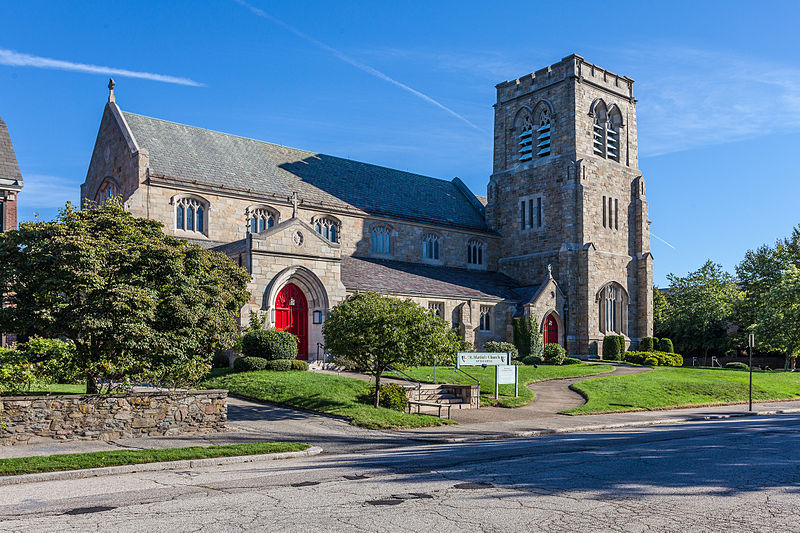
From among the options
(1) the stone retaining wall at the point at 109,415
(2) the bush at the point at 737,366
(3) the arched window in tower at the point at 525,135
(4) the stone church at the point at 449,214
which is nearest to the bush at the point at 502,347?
(4) the stone church at the point at 449,214

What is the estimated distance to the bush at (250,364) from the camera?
85.5 feet

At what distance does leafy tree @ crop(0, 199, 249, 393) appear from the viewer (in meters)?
16.1

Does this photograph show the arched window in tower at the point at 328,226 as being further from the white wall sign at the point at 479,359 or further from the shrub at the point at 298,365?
the white wall sign at the point at 479,359

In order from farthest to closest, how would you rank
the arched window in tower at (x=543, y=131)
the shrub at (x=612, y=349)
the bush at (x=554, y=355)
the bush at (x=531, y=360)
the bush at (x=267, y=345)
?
the arched window in tower at (x=543, y=131)
the shrub at (x=612, y=349)
the bush at (x=554, y=355)
the bush at (x=531, y=360)
the bush at (x=267, y=345)

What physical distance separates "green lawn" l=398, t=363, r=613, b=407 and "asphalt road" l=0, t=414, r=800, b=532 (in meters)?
11.2

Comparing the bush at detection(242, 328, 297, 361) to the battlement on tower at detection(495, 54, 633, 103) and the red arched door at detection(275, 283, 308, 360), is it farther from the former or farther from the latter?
the battlement on tower at detection(495, 54, 633, 103)

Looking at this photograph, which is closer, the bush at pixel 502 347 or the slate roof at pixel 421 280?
the slate roof at pixel 421 280

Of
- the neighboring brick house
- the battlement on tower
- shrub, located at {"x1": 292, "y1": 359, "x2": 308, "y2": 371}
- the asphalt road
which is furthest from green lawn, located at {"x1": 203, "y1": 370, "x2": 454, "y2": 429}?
the battlement on tower

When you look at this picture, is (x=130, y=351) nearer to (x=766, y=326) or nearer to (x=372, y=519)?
(x=372, y=519)

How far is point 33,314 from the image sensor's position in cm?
1631

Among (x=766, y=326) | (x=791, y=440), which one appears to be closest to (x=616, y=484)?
(x=791, y=440)

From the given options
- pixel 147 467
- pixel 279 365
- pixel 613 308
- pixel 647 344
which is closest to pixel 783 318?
pixel 647 344

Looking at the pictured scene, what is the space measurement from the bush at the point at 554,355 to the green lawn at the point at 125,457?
91.4 ft

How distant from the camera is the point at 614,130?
50.0m
